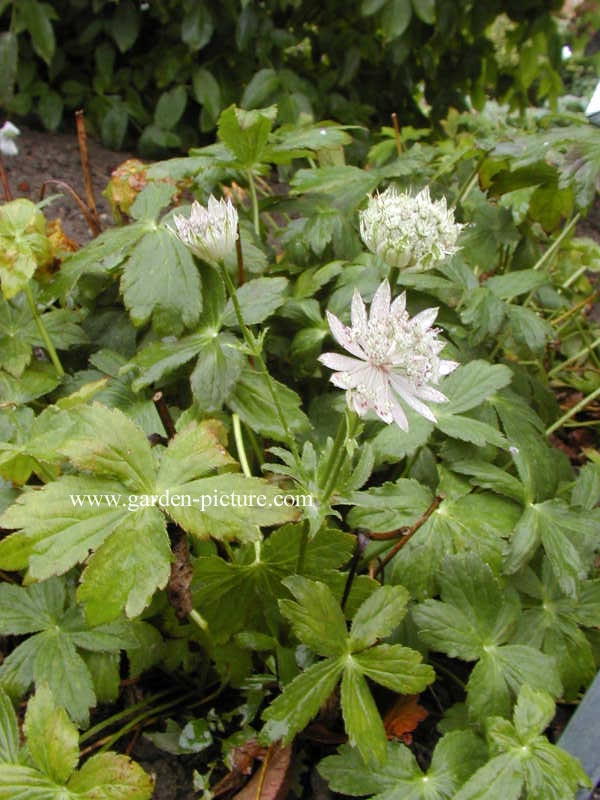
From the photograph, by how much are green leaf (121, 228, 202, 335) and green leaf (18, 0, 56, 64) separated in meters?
1.73

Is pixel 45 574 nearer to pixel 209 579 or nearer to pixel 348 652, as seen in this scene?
pixel 209 579

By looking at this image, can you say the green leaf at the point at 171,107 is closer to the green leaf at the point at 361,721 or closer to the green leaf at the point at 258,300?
the green leaf at the point at 258,300

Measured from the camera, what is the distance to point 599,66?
276cm

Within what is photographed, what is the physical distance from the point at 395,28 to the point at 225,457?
2055 mm

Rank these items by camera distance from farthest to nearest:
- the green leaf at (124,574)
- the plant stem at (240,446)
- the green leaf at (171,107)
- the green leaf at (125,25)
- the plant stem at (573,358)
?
the green leaf at (171,107) < the green leaf at (125,25) < the plant stem at (573,358) < the plant stem at (240,446) < the green leaf at (124,574)

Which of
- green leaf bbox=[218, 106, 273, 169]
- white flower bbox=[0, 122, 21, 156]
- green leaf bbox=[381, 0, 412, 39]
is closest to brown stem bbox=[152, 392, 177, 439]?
green leaf bbox=[218, 106, 273, 169]

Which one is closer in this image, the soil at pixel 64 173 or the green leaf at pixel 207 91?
the soil at pixel 64 173

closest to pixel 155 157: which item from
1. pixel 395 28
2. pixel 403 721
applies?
pixel 395 28

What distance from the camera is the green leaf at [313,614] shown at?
914 mm

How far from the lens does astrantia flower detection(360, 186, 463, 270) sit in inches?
36.4

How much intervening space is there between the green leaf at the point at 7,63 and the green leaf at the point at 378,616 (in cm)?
247

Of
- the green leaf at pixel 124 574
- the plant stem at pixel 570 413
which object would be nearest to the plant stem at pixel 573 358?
the plant stem at pixel 570 413

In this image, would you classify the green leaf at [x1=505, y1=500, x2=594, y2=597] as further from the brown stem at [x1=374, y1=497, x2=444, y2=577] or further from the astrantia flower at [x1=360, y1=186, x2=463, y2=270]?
the astrantia flower at [x1=360, y1=186, x2=463, y2=270]

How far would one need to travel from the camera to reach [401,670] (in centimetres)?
93
